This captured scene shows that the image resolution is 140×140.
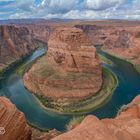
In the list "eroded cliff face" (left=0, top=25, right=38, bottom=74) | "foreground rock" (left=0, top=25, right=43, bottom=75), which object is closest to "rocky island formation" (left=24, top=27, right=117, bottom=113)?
"foreground rock" (left=0, top=25, right=43, bottom=75)

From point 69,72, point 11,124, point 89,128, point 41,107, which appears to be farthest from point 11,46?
point 89,128

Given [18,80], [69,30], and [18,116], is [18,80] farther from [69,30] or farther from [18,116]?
[18,116]

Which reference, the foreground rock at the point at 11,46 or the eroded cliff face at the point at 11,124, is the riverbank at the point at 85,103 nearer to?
the eroded cliff face at the point at 11,124

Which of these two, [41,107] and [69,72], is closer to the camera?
[41,107]

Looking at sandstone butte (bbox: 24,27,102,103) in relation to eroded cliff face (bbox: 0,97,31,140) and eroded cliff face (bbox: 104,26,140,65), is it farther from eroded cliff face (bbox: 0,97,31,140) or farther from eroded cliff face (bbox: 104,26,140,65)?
eroded cliff face (bbox: 0,97,31,140)

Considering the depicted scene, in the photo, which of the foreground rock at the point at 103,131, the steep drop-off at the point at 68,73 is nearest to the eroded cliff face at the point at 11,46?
the steep drop-off at the point at 68,73

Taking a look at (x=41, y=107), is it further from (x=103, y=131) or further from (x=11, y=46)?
(x=11, y=46)
